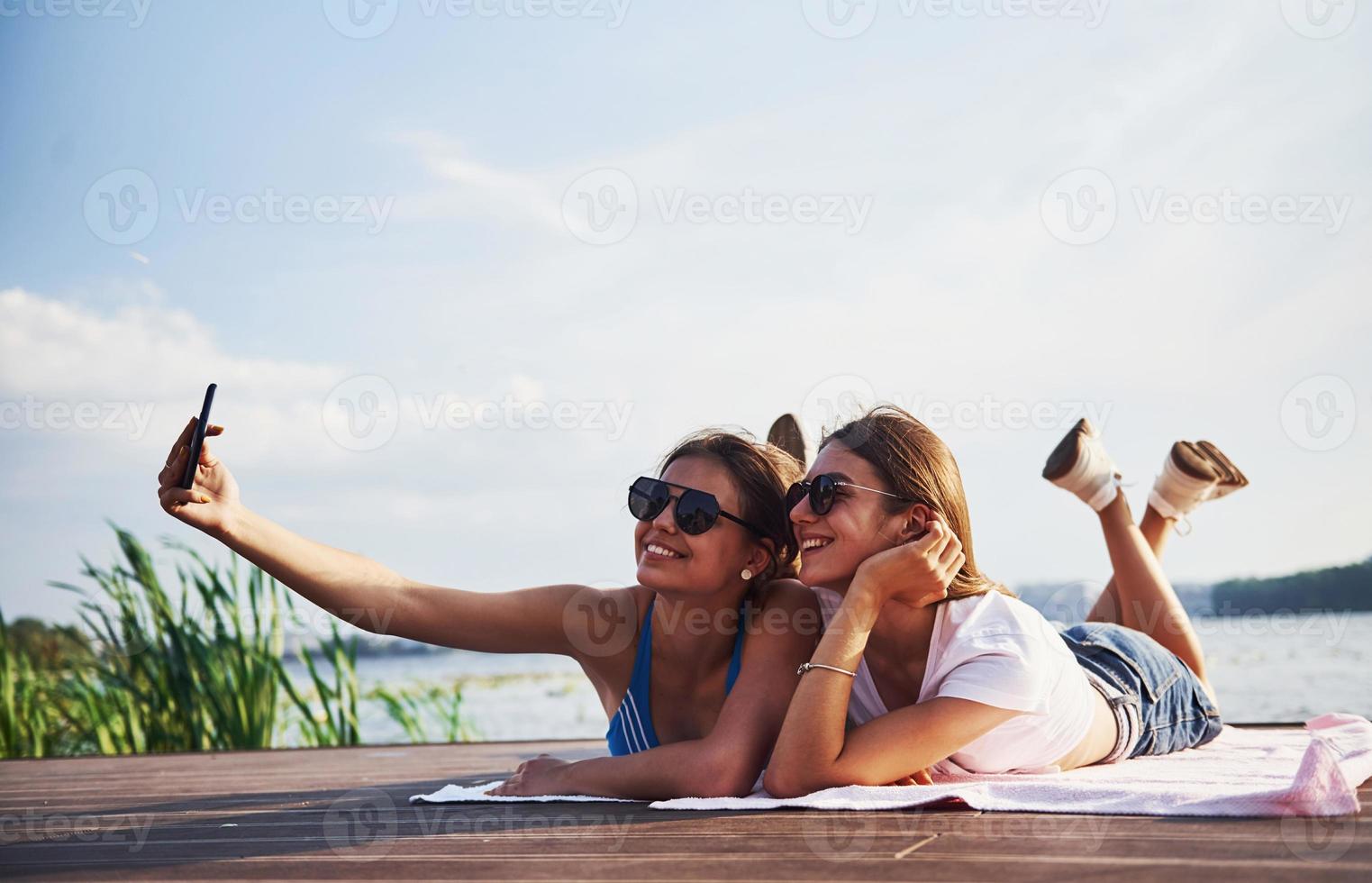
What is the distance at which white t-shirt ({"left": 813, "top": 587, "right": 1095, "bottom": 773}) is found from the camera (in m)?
2.64

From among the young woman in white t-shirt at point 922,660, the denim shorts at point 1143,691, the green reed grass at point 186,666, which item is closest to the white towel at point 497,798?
the young woman in white t-shirt at point 922,660

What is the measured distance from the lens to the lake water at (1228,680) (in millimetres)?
15016

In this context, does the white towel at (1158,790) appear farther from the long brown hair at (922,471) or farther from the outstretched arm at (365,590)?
the long brown hair at (922,471)

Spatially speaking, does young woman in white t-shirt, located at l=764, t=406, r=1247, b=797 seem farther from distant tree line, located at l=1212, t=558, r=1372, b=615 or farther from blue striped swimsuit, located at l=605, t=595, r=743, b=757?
distant tree line, located at l=1212, t=558, r=1372, b=615

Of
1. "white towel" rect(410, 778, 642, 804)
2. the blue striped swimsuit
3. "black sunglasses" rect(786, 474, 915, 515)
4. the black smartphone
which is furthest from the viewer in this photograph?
the blue striped swimsuit

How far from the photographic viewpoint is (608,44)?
13.1 metres

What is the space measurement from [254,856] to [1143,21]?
1284 centimetres

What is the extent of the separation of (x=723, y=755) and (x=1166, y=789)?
3.42 feet

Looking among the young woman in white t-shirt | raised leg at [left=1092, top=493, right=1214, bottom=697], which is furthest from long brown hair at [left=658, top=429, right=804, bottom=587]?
raised leg at [left=1092, top=493, right=1214, bottom=697]

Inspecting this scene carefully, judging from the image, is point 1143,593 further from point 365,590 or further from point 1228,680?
point 1228,680

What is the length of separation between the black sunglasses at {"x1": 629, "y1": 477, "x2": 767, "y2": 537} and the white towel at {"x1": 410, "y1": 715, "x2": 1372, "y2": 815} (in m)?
0.75

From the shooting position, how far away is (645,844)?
6.86ft

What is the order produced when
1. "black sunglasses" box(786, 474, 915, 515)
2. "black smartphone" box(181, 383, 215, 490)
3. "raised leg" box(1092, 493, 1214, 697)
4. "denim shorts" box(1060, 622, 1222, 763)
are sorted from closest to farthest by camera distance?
"black smartphone" box(181, 383, 215, 490) → "black sunglasses" box(786, 474, 915, 515) → "denim shorts" box(1060, 622, 1222, 763) → "raised leg" box(1092, 493, 1214, 697)

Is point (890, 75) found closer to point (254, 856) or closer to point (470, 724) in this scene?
point (470, 724)
